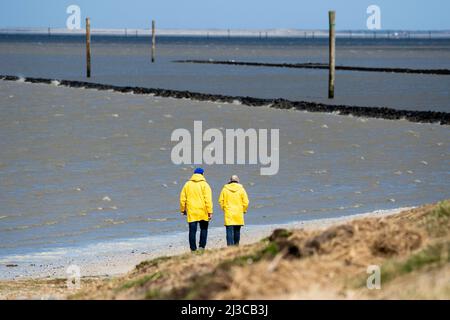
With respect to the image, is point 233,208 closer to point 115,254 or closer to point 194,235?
point 194,235

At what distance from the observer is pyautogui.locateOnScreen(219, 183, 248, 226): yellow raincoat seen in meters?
16.0

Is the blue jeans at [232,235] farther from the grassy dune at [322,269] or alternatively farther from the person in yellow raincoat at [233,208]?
the grassy dune at [322,269]

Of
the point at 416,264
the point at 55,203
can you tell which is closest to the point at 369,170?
the point at 55,203

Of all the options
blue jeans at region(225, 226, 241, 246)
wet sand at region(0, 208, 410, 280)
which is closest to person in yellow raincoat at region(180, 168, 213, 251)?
blue jeans at region(225, 226, 241, 246)

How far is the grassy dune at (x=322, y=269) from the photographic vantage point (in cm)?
906

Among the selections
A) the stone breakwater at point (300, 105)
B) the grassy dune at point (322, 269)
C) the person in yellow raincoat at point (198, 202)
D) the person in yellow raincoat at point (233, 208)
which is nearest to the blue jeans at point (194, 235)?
the person in yellow raincoat at point (198, 202)

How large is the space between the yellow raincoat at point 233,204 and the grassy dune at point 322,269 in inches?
149

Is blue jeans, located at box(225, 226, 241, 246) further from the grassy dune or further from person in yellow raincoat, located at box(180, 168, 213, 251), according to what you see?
the grassy dune

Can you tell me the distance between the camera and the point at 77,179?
2456 cm

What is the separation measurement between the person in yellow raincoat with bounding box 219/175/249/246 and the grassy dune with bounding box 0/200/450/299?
380 cm

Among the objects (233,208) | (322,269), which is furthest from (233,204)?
(322,269)

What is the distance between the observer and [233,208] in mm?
16047
